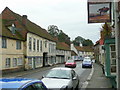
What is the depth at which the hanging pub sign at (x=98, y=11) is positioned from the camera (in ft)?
32.8

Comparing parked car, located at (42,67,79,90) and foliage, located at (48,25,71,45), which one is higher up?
foliage, located at (48,25,71,45)

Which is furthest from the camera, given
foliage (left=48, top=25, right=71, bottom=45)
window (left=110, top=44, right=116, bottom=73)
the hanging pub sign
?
foliage (left=48, top=25, right=71, bottom=45)

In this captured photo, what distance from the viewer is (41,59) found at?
4059 centimetres

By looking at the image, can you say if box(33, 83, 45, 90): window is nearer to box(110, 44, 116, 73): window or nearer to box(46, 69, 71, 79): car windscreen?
box(46, 69, 71, 79): car windscreen

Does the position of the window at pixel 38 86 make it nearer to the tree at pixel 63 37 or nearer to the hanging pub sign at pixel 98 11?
the hanging pub sign at pixel 98 11

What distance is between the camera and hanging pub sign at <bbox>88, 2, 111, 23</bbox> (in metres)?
10.0

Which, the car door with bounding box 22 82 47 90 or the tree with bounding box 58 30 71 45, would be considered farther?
the tree with bounding box 58 30 71 45

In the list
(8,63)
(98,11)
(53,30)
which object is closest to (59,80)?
(98,11)

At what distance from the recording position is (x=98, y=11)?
10.0m

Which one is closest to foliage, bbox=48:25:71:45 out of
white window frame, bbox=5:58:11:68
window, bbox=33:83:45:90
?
white window frame, bbox=5:58:11:68

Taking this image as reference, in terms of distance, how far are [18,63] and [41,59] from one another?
12002 mm

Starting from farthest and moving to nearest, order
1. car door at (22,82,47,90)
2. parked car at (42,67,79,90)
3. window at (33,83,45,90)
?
parked car at (42,67,79,90) < window at (33,83,45,90) < car door at (22,82,47,90)

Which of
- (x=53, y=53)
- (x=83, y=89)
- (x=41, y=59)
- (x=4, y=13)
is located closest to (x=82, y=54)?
(x=53, y=53)

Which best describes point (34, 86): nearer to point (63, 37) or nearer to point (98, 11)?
point (98, 11)
